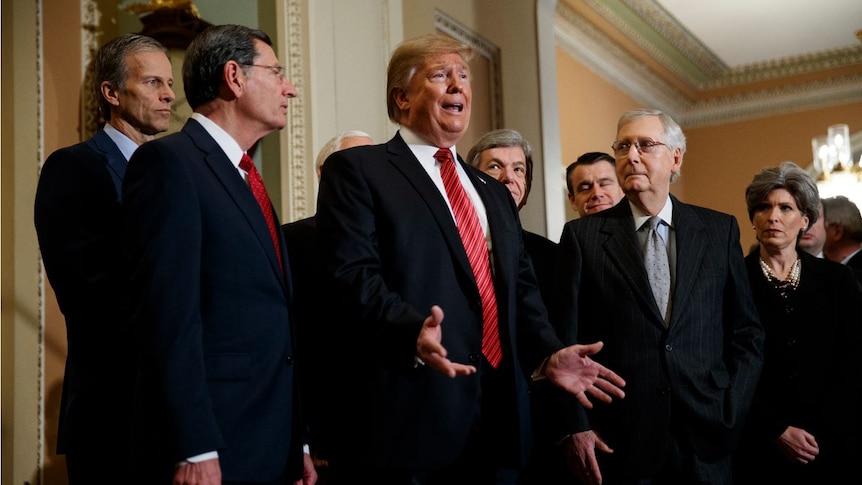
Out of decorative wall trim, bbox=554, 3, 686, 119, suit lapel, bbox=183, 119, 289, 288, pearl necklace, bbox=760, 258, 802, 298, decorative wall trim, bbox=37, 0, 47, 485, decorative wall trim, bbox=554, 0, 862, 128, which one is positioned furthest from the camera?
decorative wall trim, bbox=554, 0, 862, 128

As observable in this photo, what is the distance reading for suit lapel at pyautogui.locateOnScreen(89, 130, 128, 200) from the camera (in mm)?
2148

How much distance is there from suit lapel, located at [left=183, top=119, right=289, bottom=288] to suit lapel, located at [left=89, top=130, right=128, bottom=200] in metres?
0.32

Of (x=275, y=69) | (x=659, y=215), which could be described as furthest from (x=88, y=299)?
(x=659, y=215)

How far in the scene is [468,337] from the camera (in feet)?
6.41

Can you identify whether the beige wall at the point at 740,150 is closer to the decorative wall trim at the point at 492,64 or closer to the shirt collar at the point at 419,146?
the decorative wall trim at the point at 492,64

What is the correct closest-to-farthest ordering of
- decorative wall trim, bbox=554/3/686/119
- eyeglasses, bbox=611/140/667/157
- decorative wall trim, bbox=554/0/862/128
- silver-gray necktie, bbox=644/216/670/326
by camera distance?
1. silver-gray necktie, bbox=644/216/670/326
2. eyeglasses, bbox=611/140/667/157
3. decorative wall trim, bbox=554/3/686/119
4. decorative wall trim, bbox=554/0/862/128

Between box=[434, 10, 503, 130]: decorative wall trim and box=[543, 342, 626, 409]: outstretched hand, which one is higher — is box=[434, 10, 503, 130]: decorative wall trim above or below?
above

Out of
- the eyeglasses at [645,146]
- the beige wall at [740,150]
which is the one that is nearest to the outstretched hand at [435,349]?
the eyeglasses at [645,146]

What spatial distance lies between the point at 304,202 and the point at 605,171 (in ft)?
4.10

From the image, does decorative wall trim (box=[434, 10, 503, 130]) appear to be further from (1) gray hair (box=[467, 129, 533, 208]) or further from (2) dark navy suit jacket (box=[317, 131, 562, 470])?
(2) dark navy suit jacket (box=[317, 131, 562, 470])

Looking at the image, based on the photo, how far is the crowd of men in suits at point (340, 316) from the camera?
1.71 m

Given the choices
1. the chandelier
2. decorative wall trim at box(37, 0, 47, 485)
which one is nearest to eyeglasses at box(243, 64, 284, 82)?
decorative wall trim at box(37, 0, 47, 485)

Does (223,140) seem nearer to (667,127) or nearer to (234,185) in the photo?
(234,185)

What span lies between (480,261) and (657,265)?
A: 765 mm
